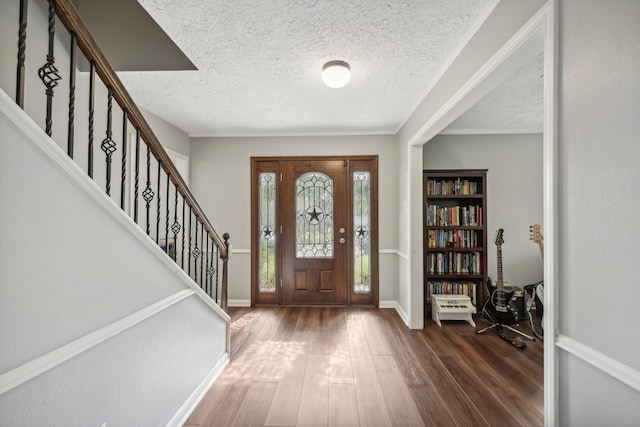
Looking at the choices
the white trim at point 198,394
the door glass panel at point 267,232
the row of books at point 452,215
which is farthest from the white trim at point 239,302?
the row of books at point 452,215

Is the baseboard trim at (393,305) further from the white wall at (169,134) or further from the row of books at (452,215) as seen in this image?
the white wall at (169,134)

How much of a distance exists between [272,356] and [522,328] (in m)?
2.90

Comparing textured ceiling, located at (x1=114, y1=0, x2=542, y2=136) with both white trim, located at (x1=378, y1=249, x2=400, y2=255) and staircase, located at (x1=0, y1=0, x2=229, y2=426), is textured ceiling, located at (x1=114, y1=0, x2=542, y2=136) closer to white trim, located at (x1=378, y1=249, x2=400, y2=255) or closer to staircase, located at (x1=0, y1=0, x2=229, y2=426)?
staircase, located at (x1=0, y1=0, x2=229, y2=426)

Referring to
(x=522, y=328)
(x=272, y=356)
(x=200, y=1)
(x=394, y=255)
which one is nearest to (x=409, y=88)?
(x=200, y=1)

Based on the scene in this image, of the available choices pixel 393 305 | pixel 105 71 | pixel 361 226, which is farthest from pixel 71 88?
pixel 393 305

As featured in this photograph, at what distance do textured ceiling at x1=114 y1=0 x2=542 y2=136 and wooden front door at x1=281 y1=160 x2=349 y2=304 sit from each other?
0.77 m

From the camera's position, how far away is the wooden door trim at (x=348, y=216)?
436cm

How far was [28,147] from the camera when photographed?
0.94 m

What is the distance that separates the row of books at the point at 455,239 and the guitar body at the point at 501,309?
29.0 inches

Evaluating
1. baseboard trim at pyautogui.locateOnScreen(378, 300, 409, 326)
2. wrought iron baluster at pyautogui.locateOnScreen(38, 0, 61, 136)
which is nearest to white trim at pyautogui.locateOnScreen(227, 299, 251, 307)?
baseboard trim at pyautogui.locateOnScreen(378, 300, 409, 326)

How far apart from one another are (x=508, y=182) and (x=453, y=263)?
1401 millimetres

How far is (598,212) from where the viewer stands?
102 centimetres

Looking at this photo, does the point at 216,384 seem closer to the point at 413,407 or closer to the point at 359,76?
the point at 413,407

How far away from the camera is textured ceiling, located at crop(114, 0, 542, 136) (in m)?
1.79
